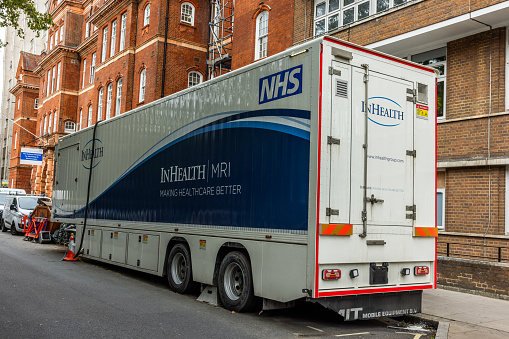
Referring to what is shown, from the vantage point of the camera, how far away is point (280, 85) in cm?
805

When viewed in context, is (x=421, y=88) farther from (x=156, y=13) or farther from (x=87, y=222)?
(x=156, y=13)

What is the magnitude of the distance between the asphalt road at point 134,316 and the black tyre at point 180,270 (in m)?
0.20

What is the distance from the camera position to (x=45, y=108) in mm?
47906

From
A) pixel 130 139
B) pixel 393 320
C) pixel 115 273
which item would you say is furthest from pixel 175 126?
pixel 393 320

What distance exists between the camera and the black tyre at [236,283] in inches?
326

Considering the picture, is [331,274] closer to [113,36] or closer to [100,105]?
[113,36]

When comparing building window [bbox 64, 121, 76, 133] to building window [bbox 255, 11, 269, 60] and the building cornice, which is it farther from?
building window [bbox 255, 11, 269, 60]

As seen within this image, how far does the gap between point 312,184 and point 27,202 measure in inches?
844

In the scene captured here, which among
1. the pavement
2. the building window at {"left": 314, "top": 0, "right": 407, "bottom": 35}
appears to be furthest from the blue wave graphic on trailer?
the building window at {"left": 314, "top": 0, "right": 407, "bottom": 35}

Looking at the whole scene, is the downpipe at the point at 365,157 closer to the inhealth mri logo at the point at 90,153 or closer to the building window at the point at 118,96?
the inhealth mri logo at the point at 90,153

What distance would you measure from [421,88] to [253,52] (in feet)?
42.6

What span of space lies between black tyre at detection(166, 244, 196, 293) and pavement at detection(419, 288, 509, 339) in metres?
4.17

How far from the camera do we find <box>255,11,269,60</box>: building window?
67.6ft

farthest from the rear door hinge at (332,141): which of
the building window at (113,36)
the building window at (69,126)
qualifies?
the building window at (69,126)
